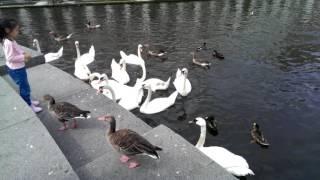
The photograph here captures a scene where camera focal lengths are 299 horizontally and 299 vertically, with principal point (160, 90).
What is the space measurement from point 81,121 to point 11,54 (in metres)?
2.05

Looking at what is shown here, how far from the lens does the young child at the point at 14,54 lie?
6.11 meters

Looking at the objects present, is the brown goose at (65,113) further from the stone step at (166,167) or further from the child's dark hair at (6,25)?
the child's dark hair at (6,25)

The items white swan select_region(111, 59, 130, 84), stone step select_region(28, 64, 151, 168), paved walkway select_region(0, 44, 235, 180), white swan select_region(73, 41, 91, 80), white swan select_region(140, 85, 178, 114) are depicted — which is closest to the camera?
paved walkway select_region(0, 44, 235, 180)

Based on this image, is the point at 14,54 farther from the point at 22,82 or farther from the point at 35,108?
the point at 35,108

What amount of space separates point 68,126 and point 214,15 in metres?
21.0

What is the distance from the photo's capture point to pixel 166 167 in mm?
4418

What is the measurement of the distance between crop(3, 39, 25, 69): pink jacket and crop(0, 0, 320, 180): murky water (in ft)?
13.6

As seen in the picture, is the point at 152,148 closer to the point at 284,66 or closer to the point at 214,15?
the point at 284,66

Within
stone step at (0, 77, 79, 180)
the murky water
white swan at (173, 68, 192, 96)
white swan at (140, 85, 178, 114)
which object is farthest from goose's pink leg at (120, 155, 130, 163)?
white swan at (173, 68, 192, 96)

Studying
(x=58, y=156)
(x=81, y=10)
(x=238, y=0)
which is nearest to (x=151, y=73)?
(x=58, y=156)

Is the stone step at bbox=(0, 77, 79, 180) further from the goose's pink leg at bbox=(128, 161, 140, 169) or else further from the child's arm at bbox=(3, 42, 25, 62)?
the child's arm at bbox=(3, 42, 25, 62)

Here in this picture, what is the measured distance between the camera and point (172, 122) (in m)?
9.05

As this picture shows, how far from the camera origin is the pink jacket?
6.26 metres

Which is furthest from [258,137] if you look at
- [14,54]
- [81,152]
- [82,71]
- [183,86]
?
[82,71]
